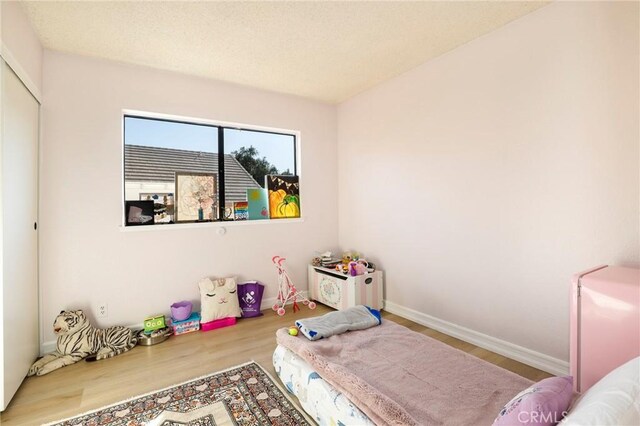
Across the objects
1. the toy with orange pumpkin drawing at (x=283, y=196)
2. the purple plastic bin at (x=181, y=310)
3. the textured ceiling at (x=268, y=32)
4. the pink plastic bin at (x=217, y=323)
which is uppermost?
the textured ceiling at (x=268, y=32)

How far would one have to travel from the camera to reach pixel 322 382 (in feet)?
5.45

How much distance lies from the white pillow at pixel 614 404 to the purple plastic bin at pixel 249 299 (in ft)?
9.16

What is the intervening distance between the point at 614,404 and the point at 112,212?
10.8ft

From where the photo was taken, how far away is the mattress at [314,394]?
57.2 inches

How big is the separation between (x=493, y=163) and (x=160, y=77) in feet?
10.0

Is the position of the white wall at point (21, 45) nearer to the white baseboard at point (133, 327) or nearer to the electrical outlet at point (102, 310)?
the electrical outlet at point (102, 310)

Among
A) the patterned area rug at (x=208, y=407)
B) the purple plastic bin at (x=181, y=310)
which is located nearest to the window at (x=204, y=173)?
the purple plastic bin at (x=181, y=310)

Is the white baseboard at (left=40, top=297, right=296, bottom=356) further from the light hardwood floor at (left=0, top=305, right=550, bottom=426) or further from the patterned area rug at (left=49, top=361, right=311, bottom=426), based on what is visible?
the patterned area rug at (left=49, top=361, right=311, bottom=426)

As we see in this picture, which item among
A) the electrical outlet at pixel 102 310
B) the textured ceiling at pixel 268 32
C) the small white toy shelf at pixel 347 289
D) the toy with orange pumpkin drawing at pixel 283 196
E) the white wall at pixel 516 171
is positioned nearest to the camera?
the white wall at pixel 516 171

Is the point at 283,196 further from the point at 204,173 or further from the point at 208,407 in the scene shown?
the point at 208,407

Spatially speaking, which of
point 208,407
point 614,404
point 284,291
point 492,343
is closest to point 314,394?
point 208,407

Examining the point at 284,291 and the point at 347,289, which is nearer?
the point at 347,289

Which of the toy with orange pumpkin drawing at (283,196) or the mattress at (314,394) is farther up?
the toy with orange pumpkin drawing at (283,196)

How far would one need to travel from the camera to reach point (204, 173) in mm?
3301
